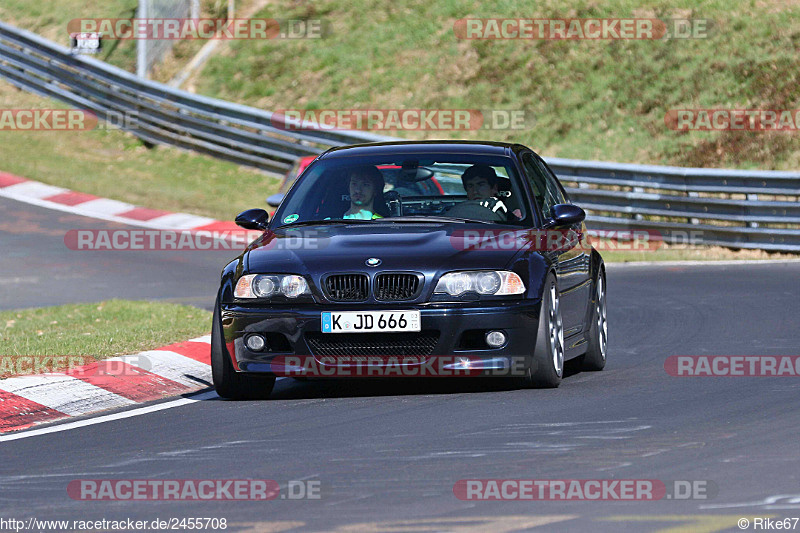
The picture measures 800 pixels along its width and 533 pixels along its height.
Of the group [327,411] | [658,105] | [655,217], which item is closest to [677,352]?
[327,411]

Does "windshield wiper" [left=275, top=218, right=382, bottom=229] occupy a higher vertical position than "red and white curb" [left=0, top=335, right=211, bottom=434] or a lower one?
higher

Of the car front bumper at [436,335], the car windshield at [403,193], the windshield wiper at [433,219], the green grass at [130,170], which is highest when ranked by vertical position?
the car windshield at [403,193]

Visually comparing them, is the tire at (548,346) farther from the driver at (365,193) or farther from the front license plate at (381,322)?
the driver at (365,193)

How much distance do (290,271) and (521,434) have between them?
6.51 feet

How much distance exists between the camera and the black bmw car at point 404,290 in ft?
27.6

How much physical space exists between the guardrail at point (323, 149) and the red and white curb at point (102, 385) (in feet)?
34.8

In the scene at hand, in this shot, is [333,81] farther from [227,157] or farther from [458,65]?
[227,157]

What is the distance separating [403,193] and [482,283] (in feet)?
4.90

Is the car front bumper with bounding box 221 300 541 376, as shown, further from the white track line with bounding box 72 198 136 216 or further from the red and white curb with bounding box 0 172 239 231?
the white track line with bounding box 72 198 136 216
